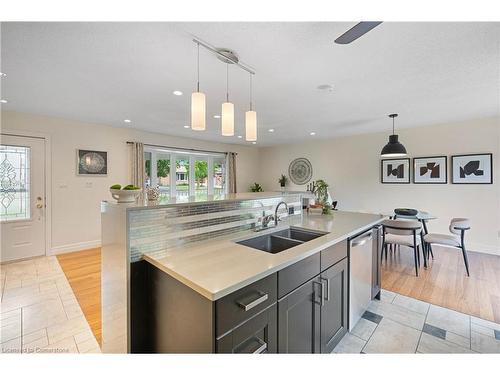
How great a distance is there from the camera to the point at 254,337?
1.07m

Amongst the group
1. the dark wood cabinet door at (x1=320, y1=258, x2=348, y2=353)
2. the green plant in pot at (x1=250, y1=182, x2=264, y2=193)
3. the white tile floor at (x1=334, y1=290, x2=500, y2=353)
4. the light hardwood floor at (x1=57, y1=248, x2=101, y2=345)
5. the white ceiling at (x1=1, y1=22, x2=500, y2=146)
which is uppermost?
the white ceiling at (x1=1, y1=22, x2=500, y2=146)

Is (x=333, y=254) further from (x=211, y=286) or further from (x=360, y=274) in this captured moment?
(x=211, y=286)

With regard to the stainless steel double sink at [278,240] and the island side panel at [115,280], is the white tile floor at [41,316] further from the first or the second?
the stainless steel double sink at [278,240]

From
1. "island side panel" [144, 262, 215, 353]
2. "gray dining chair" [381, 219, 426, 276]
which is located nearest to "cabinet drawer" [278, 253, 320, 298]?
"island side panel" [144, 262, 215, 353]

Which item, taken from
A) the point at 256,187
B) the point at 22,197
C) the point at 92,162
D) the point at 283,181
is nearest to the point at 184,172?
the point at 92,162

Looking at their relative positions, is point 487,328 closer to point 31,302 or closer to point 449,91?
point 449,91

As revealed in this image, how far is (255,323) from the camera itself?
41.8 inches

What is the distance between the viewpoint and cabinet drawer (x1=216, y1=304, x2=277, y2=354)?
96 cm

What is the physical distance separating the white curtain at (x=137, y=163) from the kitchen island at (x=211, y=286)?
372 centimetres

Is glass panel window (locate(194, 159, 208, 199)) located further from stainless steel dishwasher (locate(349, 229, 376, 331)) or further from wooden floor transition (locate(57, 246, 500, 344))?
stainless steel dishwasher (locate(349, 229, 376, 331))

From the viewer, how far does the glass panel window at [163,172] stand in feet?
18.2

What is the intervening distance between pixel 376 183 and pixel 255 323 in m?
5.31

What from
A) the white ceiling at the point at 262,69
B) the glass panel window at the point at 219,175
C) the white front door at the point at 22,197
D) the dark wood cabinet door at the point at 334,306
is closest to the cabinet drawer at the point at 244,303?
the dark wood cabinet door at the point at 334,306
